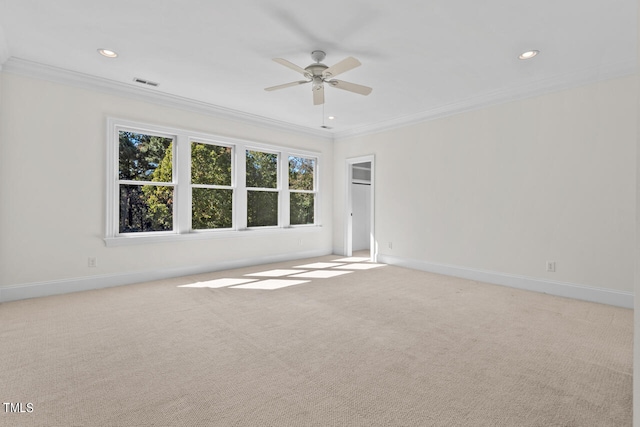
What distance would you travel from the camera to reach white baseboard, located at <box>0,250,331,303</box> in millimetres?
3658

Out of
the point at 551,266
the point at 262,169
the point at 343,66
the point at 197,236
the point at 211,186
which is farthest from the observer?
the point at 262,169

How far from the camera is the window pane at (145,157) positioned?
4441 mm

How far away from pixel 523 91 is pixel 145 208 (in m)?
5.47

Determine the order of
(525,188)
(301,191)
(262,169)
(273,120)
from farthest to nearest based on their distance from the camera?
(301,191) < (262,169) < (273,120) < (525,188)

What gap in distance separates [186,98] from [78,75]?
4.24ft

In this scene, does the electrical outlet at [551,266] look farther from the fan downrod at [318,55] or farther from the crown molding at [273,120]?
the fan downrod at [318,55]

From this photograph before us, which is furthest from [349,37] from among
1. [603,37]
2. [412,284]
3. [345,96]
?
[412,284]

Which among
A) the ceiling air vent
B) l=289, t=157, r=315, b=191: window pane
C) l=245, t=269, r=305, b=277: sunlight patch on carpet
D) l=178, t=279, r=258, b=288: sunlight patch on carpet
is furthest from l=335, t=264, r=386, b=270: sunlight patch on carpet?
the ceiling air vent

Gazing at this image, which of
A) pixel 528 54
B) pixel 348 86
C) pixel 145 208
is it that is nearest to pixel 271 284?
pixel 145 208

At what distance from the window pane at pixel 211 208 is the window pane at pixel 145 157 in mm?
548

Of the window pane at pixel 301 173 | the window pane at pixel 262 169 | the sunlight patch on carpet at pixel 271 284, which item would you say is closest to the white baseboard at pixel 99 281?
the sunlight patch on carpet at pixel 271 284

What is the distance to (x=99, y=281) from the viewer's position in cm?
417

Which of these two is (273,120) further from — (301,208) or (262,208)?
(301,208)

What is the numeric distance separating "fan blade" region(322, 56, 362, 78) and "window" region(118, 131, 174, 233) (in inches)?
114
